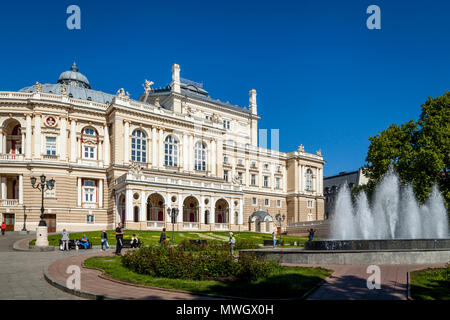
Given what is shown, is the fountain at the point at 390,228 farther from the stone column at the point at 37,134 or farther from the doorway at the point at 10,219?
the doorway at the point at 10,219

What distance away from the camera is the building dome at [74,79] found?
7031 centimetres

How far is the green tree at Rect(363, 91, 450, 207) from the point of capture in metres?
41.8

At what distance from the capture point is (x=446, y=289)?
41.1 feet

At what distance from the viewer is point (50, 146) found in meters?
55.8

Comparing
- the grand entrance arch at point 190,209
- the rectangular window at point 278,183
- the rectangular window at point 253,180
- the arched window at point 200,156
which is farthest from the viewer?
the rectangular window at point 278,183

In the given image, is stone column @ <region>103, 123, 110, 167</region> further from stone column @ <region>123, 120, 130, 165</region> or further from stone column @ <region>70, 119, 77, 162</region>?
stone column @ <region>70, 119, 77, 162</region>

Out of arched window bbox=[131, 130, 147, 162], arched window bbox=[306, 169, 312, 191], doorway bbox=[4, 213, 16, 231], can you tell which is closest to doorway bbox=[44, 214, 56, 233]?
doorway bbox=[4, 213, 16, 231]

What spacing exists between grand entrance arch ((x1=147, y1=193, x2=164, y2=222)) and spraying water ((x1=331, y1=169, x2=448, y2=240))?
26.3 m

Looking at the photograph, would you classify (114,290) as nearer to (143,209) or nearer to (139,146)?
(143,209)

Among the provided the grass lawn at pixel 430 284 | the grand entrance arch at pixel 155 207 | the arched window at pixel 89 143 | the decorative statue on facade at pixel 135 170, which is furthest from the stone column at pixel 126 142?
the grass lawn at pixel 430 284

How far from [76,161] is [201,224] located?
64.5 feet

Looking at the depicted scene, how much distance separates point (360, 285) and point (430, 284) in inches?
90.3

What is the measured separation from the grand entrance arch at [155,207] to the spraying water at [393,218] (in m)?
26.3

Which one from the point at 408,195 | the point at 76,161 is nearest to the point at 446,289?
the point at 408,195
